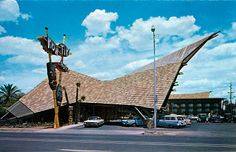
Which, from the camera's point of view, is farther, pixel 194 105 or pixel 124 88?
pixel 194 105

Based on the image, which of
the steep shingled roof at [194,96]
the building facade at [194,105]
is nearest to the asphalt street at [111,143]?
the building facade at [194,105]

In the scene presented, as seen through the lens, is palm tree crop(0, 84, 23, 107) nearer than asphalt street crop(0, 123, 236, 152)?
No

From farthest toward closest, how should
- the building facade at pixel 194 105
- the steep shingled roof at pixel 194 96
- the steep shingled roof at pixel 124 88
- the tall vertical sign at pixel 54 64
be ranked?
the steep shingled roof at pixel 194 96 → the building facade at pixel 194 105 → the steep shingled roof at pixel 124 88 → the tall vertical sign at pixel 54 64

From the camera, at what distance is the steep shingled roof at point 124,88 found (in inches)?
2040

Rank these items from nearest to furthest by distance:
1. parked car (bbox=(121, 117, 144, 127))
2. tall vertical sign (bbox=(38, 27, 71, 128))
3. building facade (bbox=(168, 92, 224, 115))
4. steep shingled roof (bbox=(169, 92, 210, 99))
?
1. tall vertical sign (bbox=(38, 27, 71, 128))
2. parked car (bbox=(121, 117, 144, 127))
3. building facade (bbox=(168, 92, 224, 115))
4. steep shingled roof (bbox=(169, 92, 210, 99))

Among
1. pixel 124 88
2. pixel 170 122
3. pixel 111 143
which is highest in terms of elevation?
pixel 124 88

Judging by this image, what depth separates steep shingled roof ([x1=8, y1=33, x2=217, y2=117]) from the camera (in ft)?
170

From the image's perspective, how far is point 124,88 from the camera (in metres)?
55.9

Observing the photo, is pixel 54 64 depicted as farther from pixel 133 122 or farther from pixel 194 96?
pixel 194 96

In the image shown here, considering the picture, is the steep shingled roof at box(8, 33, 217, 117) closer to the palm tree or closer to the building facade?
the palm tree

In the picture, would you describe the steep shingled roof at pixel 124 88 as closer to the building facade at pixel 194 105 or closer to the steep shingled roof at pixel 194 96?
the building facade at pixel 194 105

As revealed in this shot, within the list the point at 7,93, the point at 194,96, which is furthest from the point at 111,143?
the point at 194,96

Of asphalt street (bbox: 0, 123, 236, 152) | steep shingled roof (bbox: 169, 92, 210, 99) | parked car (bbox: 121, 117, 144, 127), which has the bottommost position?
parked car (bbox: 121, 117, 144, 127)

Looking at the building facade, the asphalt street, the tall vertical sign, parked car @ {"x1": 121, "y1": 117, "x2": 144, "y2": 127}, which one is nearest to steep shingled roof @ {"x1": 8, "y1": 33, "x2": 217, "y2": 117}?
parked car @ {"x1": 121, "y1": 117, "x2": 144, "y2": 127}
